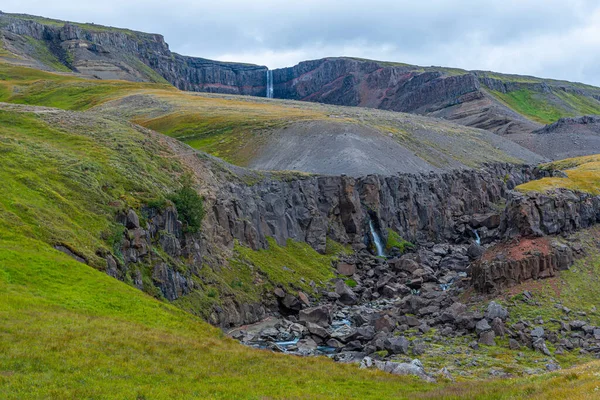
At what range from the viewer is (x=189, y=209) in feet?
176

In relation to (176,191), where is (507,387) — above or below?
below

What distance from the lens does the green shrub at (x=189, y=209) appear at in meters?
53.3

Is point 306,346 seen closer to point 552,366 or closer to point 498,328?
point 498,328

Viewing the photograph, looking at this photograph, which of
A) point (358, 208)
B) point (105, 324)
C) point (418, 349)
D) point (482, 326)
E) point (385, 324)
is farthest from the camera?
point (358, 208)

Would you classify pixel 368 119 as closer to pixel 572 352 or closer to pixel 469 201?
pixel 469 201

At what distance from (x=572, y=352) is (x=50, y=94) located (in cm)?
14659

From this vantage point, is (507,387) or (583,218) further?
(583,218)

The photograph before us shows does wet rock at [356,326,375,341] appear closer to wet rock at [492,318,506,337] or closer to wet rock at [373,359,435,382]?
wet rock at [492,318,506,337]

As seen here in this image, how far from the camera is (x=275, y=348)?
42.3m

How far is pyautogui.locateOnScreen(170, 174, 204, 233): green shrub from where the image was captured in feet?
175

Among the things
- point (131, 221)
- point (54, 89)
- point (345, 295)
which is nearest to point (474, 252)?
point (345, 295)

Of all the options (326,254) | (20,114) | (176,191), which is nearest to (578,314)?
(326,254)

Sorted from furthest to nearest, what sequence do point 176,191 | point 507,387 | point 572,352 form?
point 176,191 → point 572,352 → point 507,387

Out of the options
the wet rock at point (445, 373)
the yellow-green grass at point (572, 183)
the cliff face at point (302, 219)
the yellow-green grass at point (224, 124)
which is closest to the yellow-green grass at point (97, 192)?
the cliff face at point (302, 219)
